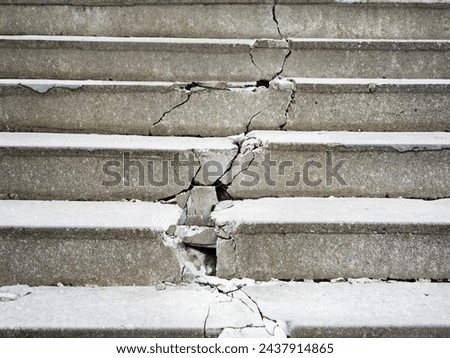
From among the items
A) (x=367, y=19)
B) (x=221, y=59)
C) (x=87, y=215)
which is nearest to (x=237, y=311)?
(x=87, y=215)

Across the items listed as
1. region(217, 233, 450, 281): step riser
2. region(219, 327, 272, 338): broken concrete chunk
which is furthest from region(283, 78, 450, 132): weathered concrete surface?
region(219, 327, 272, 338): broken concrete chunk

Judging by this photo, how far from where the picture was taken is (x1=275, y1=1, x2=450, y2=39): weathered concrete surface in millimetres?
2242

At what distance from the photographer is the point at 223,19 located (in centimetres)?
226

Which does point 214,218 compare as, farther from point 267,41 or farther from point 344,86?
point 267,41

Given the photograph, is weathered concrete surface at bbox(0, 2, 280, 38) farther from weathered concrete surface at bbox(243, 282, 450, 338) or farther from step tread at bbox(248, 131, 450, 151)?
weathered concrete surface at bbox(243, 282, 450, 338)

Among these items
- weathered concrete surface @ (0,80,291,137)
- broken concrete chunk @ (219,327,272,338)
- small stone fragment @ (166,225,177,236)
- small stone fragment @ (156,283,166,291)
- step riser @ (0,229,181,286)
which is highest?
weathered concrete surface @ (0,80,291,137)

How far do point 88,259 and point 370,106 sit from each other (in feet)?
4.48

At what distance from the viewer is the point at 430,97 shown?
6.23 feet

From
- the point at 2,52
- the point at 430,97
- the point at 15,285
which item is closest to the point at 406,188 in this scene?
the point at 430,97

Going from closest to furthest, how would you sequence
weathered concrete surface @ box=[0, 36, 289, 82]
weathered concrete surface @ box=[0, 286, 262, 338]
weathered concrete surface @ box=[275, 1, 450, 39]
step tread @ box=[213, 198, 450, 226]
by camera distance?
weathered concrete surface @ box=[0, 286, 262, 338]
step tread @ box=[213, 198, 450, 226]
weathered concrete surface @ box=[0, 36, 289, 82]
weathered concrete surface @ box=[275, 1, 450, 39]

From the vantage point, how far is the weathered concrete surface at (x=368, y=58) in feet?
6.82

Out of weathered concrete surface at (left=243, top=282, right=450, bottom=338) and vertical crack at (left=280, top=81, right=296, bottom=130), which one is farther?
vertical crack at (left=280, top=81, right=296, bottom=130)

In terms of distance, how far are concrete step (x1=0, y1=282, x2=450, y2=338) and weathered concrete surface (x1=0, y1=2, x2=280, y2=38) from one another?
4.64 feet

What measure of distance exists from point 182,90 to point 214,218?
675 mm
